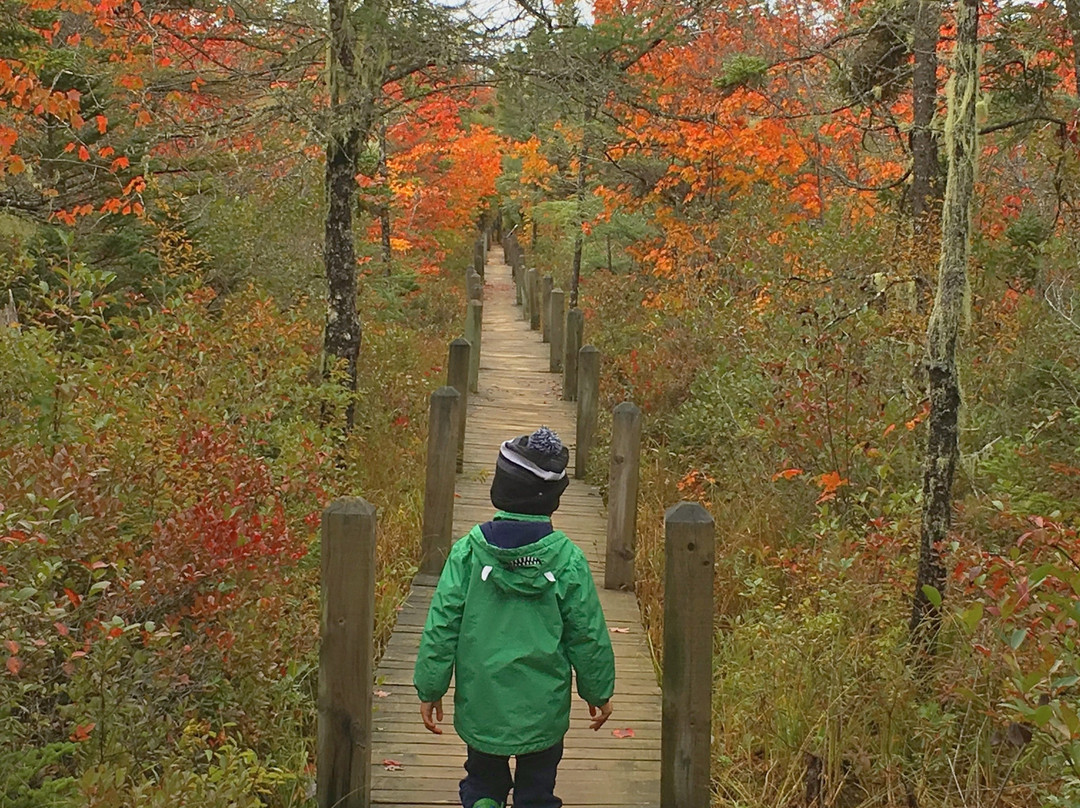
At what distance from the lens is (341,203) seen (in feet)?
30.5

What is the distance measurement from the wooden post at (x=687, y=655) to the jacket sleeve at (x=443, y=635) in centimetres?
90

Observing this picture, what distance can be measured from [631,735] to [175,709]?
2.35 metres

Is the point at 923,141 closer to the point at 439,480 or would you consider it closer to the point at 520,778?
the point at 439,480

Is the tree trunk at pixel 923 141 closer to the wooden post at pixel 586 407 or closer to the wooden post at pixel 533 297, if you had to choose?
the wooden post at pixel 586 407

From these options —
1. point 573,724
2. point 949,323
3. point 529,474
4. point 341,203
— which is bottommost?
point 573,724

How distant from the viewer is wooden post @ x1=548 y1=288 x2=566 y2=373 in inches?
639

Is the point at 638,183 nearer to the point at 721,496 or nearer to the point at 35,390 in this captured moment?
the point at 721,496

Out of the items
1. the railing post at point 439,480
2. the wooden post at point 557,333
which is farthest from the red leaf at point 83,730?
the wooden post at point 557,333

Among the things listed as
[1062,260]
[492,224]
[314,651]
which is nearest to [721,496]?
[1062,260]

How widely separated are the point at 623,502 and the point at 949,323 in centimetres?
310

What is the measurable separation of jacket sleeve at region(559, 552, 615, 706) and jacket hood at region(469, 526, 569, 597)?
111 mm

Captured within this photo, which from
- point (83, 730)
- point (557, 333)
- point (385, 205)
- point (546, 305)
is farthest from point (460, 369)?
point (546, 305)

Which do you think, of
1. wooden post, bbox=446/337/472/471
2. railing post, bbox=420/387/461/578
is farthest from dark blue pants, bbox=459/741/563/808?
wooden post, bbox=446/337/472/471

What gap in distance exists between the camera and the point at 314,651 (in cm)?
526
